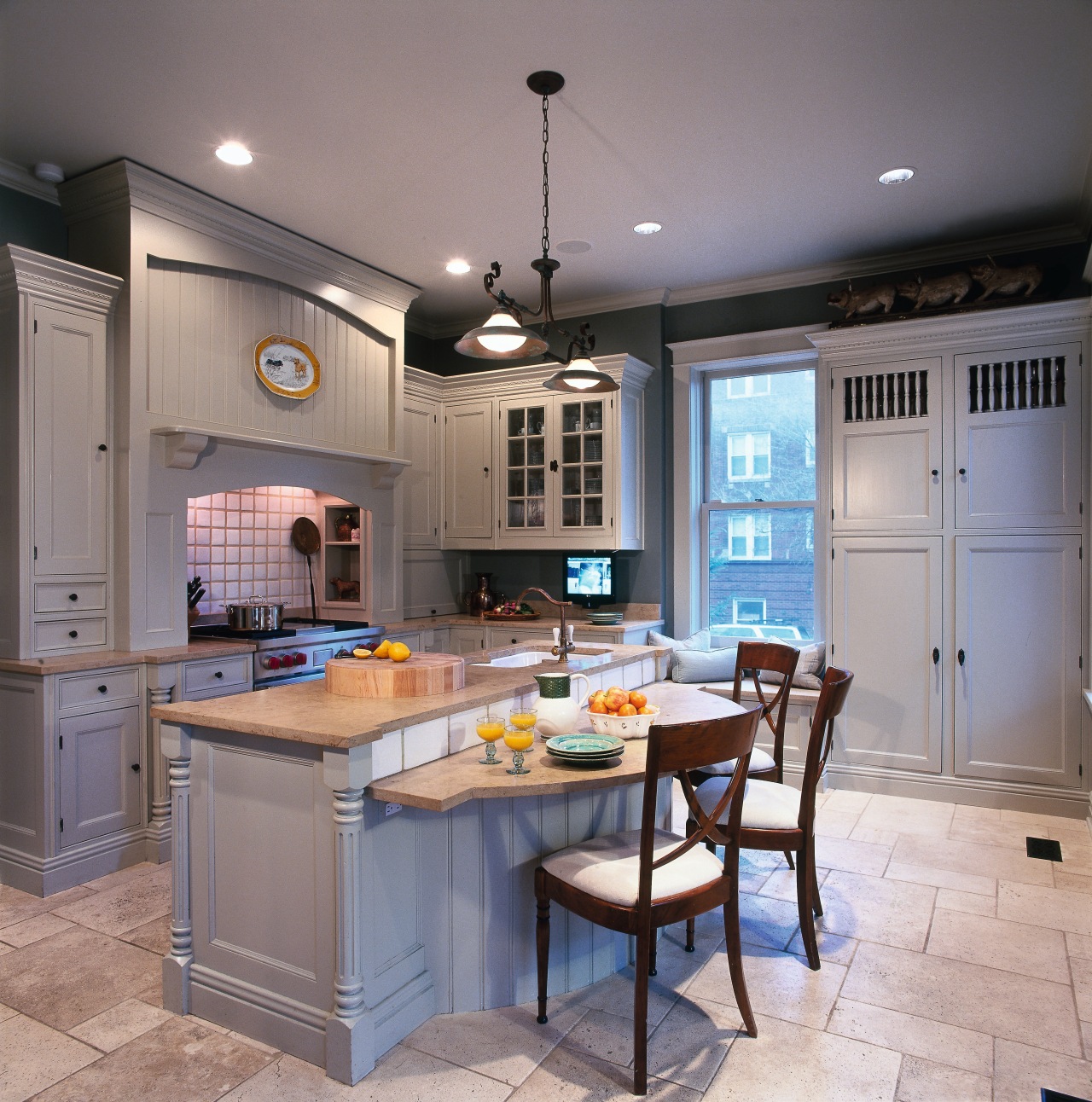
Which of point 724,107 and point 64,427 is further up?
point 724,107

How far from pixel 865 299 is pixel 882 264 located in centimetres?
35

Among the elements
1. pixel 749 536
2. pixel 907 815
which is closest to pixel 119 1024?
pixel 907 815

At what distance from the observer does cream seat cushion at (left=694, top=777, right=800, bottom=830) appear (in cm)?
265

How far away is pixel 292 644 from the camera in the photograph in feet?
13.7

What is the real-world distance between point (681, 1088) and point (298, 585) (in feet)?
12.6

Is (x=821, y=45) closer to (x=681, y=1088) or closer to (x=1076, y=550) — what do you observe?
(x=1076, y=550)

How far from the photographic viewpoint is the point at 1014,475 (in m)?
4.17

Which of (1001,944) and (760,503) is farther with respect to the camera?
(760,503)

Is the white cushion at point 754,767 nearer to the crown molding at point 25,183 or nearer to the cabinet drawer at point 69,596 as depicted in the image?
the cabinet drawer at point 69,596

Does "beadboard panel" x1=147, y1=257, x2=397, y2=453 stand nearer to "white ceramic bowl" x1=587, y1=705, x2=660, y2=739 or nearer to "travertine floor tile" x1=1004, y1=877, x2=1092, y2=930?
"white ceramic bowl" x1=587, y1=705, x2=660, y2=739

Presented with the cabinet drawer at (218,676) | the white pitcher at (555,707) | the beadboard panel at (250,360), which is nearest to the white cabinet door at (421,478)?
the beadboard panel at (250,360)

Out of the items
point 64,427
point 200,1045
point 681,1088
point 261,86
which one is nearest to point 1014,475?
point 681,1088

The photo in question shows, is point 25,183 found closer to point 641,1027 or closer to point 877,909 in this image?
point 641,1027

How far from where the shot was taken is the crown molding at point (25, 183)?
3.50 m
